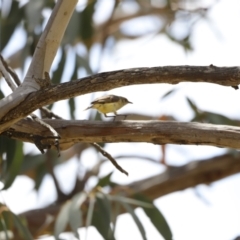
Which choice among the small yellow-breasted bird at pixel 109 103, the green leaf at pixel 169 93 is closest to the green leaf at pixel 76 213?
the green leaf at pixel 169 93

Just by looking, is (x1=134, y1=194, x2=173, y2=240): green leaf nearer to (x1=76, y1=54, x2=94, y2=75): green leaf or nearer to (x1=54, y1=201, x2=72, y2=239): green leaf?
(x1=54, y1=201, x2=72, y2=239): green leaf

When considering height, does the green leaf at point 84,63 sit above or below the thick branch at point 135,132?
above

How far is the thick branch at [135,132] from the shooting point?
123cm

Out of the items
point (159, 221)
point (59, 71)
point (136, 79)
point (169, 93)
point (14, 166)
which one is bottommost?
point (159, 221)

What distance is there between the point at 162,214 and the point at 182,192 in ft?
2.62

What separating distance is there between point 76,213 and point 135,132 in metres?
0.82

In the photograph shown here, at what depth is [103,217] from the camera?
6.64 feet

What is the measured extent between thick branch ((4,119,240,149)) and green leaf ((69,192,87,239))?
58cm

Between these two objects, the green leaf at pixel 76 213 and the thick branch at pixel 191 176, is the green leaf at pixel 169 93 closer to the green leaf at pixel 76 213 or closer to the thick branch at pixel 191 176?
the green leaf at pixel 76 213

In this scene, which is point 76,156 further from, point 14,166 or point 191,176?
point 14,166

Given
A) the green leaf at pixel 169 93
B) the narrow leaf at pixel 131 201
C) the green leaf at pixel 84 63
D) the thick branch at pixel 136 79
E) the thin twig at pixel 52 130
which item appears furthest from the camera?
the green leaf at pixel 84 63

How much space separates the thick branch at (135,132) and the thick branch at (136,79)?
0.16 meters

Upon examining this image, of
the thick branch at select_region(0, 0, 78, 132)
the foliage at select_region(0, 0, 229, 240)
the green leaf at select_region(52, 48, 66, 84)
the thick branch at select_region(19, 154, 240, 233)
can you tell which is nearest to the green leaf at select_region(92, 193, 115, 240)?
the foliage at select_region(0, 0, 229, 240)

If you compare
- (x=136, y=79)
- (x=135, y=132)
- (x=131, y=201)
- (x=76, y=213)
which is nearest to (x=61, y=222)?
(x=76, y=213)
